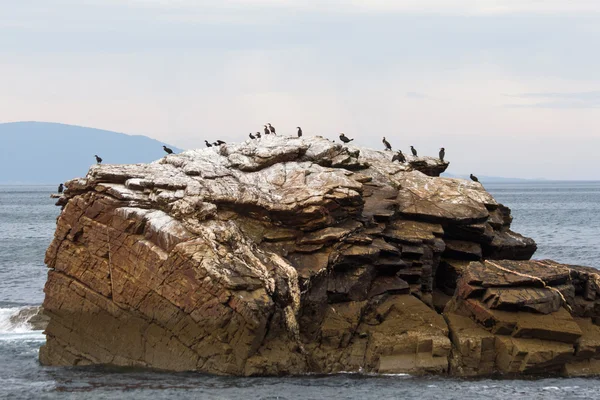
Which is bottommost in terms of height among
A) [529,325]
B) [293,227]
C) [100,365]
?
[100,365]

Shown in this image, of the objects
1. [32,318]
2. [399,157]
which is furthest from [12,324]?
[399,157]

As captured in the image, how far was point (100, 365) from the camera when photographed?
32.8 m

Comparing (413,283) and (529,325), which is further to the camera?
(413,283)

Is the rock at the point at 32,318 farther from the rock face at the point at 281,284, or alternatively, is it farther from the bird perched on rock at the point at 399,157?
the bird perched on rock at the point at 399,157

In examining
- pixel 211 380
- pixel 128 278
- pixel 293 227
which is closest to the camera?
pixel 211 380

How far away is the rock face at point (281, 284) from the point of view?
31.5m

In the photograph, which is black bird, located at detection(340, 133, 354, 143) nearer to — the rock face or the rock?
the rock face

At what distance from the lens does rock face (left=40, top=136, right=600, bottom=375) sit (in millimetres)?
31484

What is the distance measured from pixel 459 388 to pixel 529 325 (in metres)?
4.19

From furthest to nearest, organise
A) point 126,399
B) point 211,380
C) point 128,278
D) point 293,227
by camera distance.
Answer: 1. point 293,227
2. point 128,278
3. point 211,380
4. point 126,399

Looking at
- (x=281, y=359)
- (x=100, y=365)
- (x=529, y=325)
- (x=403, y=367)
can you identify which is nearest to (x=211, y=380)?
(x=281, y=359)

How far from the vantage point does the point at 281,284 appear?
32406 millimetres

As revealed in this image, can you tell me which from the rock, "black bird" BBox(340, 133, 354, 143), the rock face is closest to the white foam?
the rock

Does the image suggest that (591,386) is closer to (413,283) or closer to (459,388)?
(459,388)
